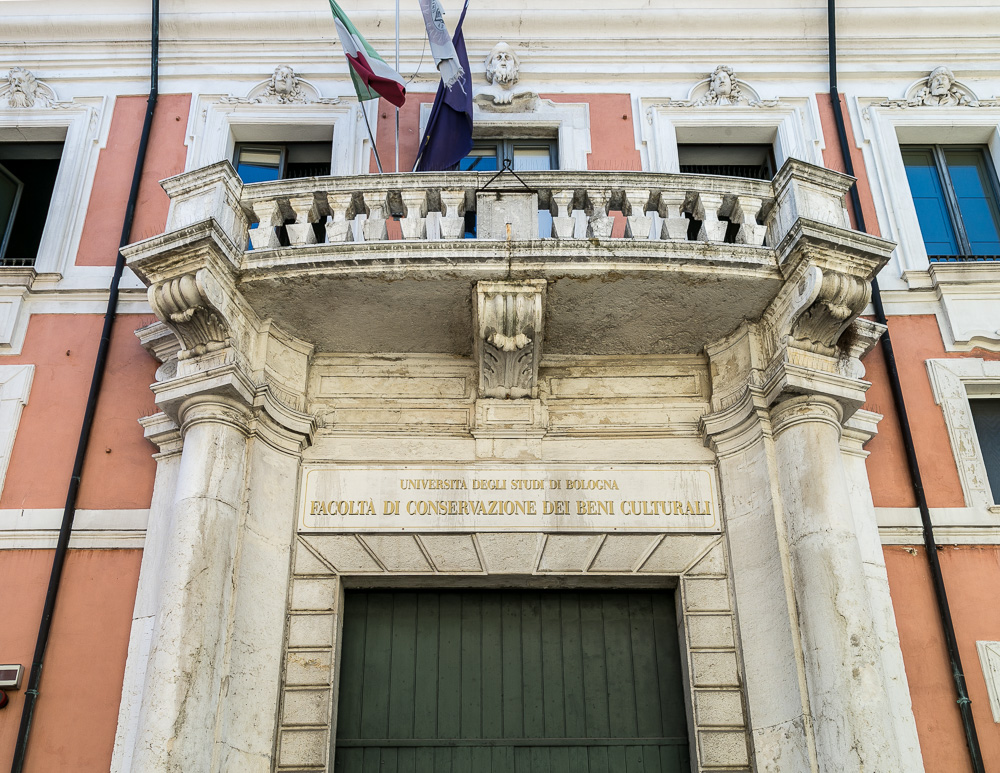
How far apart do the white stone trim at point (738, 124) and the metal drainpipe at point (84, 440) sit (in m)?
4.64

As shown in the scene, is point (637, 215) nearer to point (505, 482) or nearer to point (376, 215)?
point (376, 215)

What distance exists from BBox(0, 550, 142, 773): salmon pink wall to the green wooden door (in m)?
1.59

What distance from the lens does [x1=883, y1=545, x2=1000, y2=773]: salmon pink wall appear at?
7281mm

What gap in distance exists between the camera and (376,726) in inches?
302

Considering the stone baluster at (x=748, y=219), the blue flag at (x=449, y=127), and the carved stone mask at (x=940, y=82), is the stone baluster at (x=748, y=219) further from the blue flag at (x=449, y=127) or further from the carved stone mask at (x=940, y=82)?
the carved stone mask at (x=940, y=82)

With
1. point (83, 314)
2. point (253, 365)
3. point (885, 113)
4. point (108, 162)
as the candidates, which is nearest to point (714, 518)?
point (253, 365)

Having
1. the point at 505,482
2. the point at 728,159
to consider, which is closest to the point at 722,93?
the point at 728,159

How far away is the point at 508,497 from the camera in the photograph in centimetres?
811

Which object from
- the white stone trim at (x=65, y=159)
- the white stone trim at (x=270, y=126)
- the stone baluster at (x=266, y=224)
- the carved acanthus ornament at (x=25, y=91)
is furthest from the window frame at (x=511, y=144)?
the carved acanthus ornament at (x=25, y=91)

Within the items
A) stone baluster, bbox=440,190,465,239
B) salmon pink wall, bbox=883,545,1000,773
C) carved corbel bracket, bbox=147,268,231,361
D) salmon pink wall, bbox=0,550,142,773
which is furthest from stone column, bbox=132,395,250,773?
salmon pink wall, bbox=883,545,1000,773

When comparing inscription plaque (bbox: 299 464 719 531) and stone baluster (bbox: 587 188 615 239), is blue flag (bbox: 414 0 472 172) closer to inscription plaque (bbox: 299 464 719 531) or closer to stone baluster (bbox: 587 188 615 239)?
stone baluster (bbox: 587 188 615 239)

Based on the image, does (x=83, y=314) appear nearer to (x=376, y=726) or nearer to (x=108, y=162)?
(x=108, y=162)

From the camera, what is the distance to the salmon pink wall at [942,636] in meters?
7.28

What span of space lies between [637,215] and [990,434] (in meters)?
3.43
